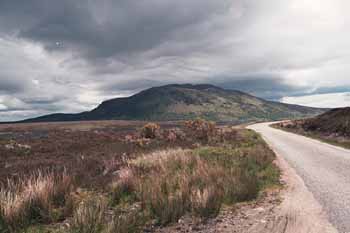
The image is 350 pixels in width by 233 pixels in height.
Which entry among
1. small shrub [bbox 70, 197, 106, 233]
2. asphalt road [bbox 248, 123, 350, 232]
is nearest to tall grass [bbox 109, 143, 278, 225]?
small shrub [bbox 70, 197, 106, 233]

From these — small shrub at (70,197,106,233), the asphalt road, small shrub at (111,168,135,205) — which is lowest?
the asphalt road

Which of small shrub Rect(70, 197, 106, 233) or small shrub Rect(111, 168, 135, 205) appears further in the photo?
small shrub Rect(111, 168, 135, 205)

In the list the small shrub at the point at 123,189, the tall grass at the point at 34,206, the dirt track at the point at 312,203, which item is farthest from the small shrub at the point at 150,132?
the tall grass at the point at 34,206

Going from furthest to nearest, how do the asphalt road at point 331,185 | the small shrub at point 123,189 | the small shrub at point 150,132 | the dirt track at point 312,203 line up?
the small shrub at point 150,132 < the small shrub at point 123,189 < the asphalt road at point 331,185 < the dirt track at point 312,203

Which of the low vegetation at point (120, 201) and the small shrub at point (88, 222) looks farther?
the low vegetation at point (120, 201)

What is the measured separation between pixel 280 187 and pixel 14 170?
36.6ft

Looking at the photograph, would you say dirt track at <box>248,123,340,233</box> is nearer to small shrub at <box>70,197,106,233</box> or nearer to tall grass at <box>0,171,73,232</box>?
small shrub at <box>70,197,106,233</box>

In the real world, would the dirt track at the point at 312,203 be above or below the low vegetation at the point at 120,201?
below

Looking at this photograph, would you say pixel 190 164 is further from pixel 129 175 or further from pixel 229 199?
pixel 229 199

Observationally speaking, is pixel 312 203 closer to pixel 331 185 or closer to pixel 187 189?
pixel 331 185

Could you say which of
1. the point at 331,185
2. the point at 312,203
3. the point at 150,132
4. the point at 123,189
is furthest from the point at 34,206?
the point at 150,132

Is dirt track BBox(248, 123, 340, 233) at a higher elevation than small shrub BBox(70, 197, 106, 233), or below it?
below

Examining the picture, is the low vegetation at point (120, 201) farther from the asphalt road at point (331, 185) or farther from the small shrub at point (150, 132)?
the small shrub at point (150, 132)

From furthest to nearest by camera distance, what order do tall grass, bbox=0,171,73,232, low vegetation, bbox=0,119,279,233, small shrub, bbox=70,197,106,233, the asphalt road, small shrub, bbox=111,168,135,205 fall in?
small shrub, bbox=111,168,135,205 → the asphalt road → tall grass, bbox=0,171,73,232 → low vegetation, bbox=0,119,279,233 → small shrub, bbox=70,197,106,233
